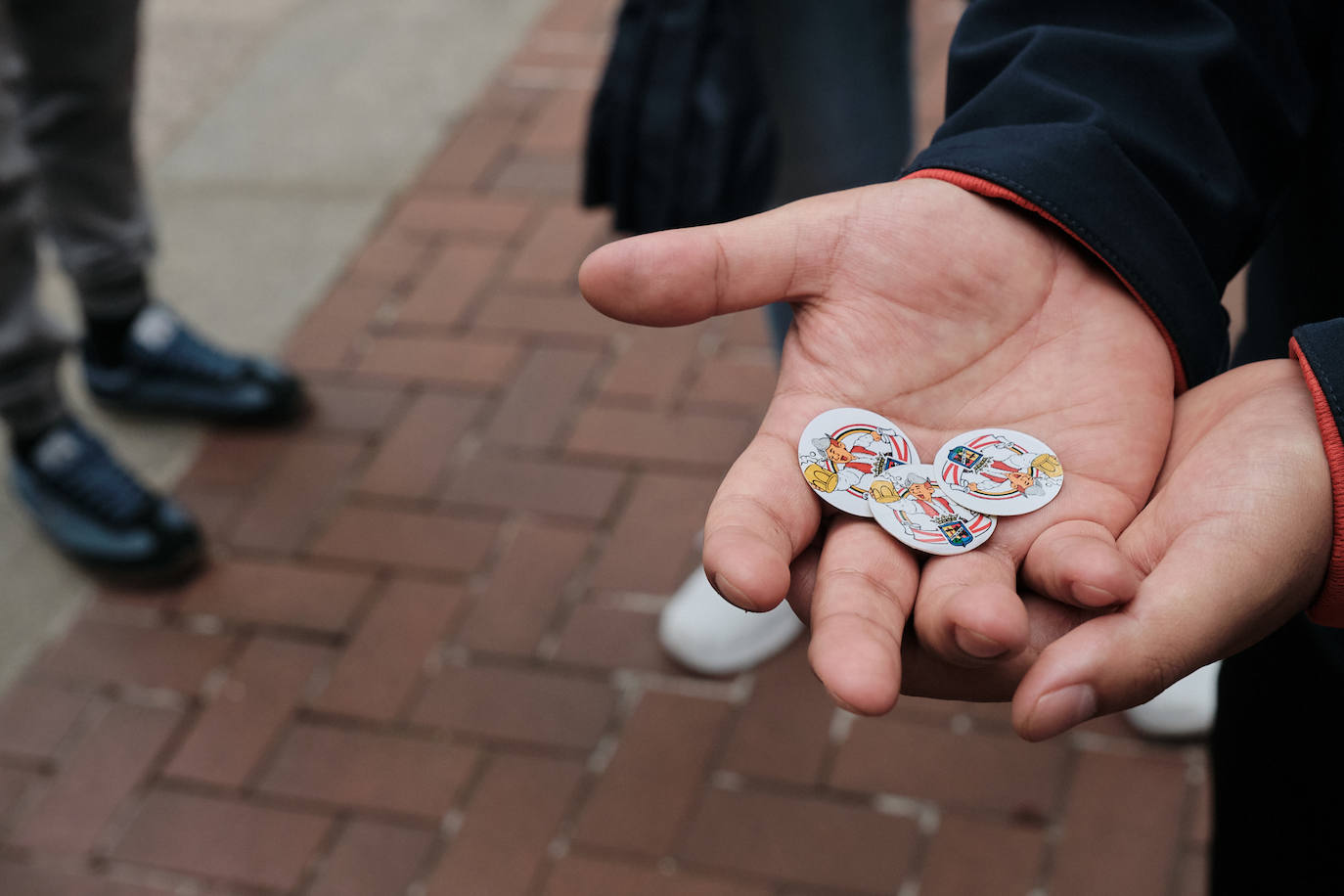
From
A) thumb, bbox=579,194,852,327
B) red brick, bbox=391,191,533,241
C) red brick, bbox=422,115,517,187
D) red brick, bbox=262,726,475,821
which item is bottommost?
red brick, bbox=262,726,475,821

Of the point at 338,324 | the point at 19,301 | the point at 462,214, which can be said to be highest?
the point at 19,301

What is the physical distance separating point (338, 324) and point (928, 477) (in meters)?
2.39

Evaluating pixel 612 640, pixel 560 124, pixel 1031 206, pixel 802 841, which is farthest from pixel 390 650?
pixel 560 124

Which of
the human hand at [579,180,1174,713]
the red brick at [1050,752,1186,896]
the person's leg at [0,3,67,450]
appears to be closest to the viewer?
the human hand at [579,180,1174,713]

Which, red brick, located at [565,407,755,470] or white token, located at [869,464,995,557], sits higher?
white token, located at [869,464,995,557]

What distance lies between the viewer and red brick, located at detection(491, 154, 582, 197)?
3.70m

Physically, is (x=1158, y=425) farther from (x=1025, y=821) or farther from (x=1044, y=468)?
(x=1025, y=821)

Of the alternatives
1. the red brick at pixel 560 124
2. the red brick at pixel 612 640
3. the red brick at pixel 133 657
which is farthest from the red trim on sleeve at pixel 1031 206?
the red brick at pixel 560 124

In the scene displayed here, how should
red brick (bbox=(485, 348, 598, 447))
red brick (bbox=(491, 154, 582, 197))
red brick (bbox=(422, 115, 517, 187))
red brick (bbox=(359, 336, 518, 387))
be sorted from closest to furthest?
red brick (bbox=(485, 348, 598, 447)) → red brick (bbox=(359, 336, 518, 387)) → red brick (bbox=(491, 154, 582, 197)) → red brick (bbox=(422, 115, 517, 187))

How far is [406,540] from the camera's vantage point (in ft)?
8.89

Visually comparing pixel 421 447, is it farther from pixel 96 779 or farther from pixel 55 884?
pixel 55 884

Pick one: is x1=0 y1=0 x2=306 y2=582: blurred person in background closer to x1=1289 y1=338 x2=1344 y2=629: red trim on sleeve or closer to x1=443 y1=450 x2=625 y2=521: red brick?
x1=443 y1=450 x2=625 y2=521: red brick

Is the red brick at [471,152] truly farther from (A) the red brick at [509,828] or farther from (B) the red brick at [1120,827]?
(B) the red brick at [1120,827]

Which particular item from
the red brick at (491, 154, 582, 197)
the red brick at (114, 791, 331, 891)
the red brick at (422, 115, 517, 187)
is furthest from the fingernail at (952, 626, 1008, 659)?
the red brick at (422, 115, 517, 187)
